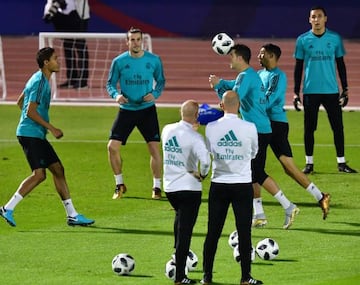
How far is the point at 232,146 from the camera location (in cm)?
1376

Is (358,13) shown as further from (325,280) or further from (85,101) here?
(325,280)

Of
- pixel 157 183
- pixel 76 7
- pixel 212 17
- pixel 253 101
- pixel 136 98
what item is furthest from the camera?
pixel 212 17

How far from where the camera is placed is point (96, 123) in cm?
2714

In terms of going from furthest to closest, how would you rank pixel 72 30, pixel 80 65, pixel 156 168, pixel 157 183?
pixel 72 30, pixel 80 65, pixel 156 168, pixel 157 183

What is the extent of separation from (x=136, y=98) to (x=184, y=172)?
567 centimetres

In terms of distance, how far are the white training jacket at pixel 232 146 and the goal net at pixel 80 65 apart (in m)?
16.0

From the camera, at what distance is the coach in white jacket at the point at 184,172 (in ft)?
45.3

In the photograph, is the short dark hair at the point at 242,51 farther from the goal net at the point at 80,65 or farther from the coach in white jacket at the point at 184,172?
the goal net at the point at 80,65

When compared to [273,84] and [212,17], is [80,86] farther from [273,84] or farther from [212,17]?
[273,84]

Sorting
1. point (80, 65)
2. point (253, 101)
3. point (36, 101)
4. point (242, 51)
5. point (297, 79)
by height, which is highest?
point (242, 51)

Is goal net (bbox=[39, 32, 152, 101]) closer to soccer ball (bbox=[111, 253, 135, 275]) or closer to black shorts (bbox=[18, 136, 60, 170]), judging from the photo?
black shorts (bbox=[18, 136, 60, 170])

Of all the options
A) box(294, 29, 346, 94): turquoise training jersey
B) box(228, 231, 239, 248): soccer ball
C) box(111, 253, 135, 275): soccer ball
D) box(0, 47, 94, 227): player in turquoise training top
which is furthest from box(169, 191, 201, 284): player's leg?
box(294, 29, 346, 94): turquoise training jersey

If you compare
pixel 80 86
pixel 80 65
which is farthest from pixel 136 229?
pixel 80 65

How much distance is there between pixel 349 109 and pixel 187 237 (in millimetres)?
15266
